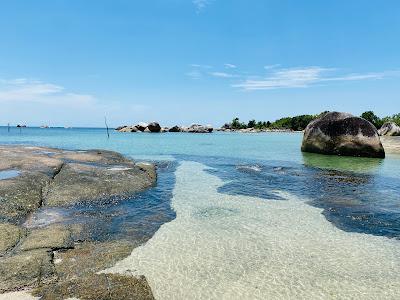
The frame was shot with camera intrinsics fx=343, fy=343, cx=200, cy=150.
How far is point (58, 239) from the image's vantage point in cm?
910

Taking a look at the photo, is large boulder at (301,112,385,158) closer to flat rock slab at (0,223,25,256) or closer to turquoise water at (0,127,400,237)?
turquoise water at (0,127,400,237)

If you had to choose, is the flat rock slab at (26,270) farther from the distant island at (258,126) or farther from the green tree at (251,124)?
the green tree at (251,124)

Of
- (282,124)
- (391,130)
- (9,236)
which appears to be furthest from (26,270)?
(282,124)

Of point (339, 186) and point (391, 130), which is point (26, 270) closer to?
point (339, 186)

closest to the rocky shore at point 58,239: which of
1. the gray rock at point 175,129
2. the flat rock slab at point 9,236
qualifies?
the flat rock slab at point 9,236

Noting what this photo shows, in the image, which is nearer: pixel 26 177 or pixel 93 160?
pixel 26 177

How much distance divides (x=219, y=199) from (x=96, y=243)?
22.0 ft

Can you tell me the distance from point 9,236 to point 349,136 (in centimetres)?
2860

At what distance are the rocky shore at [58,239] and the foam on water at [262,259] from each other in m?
0.61

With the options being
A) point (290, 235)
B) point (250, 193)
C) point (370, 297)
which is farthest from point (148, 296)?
point (250, 193)

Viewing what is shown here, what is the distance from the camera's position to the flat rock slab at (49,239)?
858 centimetres

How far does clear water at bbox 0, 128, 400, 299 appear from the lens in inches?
283

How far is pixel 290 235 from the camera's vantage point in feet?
33.8

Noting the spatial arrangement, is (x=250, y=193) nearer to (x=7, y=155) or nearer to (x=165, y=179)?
(x=165, y=179)
